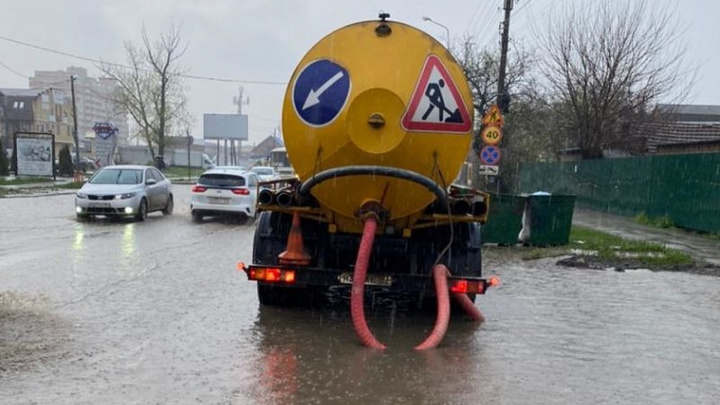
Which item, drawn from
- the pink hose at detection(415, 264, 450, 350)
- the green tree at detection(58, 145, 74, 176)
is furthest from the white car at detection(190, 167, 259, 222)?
the green tree at detection(58, 145, 74, 176)

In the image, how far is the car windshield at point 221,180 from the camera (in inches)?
762

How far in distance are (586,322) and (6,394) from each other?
6.01 metres

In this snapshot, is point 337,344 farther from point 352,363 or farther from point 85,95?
point 85,95

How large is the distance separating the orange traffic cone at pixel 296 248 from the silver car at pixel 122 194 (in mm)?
11944

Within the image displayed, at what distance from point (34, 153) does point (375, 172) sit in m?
34.8

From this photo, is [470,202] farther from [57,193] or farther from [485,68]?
[485,68]

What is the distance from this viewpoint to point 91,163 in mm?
65688

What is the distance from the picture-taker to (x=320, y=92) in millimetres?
6523

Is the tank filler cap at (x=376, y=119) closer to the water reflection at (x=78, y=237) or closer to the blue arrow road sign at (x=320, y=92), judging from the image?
the blue arrow road sign at (x=320, y=92)

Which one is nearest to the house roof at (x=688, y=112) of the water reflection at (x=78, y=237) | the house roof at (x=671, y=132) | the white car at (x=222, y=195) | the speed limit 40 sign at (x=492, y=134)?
the house roof at (x=671, y=132)

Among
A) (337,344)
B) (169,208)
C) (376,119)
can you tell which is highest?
(376,119)

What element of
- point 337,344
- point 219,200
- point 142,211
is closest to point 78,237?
point 142,211

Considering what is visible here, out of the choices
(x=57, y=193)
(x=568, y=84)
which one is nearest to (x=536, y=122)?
(x=568, y=84)

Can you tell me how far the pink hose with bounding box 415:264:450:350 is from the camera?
6484 mm
